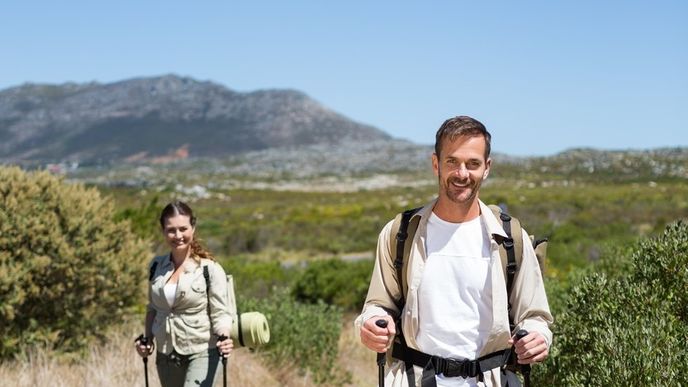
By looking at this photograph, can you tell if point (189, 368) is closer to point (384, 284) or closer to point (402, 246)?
point (384, 284)

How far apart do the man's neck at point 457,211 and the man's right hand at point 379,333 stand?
435 millimetres

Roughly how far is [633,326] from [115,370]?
4.11 m

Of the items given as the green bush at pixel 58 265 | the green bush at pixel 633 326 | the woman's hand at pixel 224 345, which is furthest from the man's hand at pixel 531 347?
the green bush at pixel 58 265

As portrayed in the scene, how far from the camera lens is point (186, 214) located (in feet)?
15.3

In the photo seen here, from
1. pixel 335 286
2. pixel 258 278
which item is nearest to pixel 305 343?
pixel 335 286

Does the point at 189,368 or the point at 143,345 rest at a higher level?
the point at 143,345

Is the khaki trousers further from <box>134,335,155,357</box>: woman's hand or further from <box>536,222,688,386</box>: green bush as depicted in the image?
<box>536,222,688,386</box>: green bush

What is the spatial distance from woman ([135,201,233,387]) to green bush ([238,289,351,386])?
3.11 meters

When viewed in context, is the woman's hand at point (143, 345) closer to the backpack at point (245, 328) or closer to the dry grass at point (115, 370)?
the backpack at point (245, 328)

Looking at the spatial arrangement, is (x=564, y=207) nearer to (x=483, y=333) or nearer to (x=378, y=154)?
(x=483, y=333)

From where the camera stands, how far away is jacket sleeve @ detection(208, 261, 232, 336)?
4.60 metres

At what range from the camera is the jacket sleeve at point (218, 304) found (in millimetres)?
4602

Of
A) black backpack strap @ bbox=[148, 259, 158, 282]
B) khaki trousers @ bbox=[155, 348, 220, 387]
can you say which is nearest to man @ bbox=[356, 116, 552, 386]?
khaki trousers @ bbox=[155, 348, 220, 387]

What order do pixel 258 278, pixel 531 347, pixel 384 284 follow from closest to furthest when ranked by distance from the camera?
pixel 531 347, pixel 384 284, pixel 258 278
